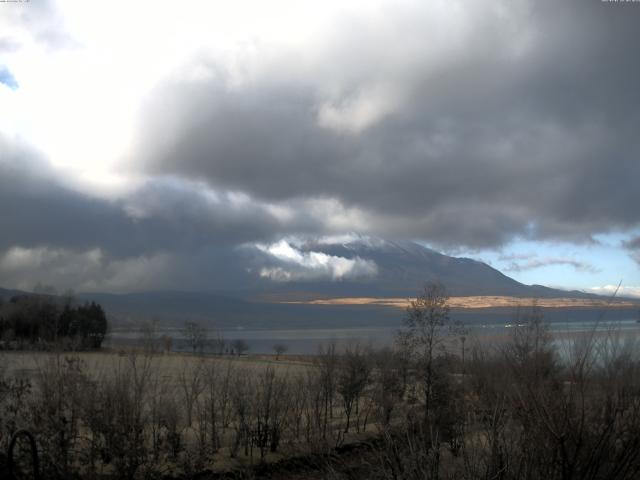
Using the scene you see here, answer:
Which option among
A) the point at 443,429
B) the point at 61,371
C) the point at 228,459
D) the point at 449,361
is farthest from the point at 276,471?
the point at 449,361

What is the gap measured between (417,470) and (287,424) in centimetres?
1330

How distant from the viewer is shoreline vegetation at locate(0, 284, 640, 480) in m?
7.05

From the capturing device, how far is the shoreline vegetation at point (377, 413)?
7047mm

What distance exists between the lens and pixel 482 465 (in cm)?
765

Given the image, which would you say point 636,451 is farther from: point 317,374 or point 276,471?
point 317,374

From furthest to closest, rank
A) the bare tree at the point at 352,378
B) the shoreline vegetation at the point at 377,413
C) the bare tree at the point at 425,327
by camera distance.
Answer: the bare tree at the point at 352,378 → the bare tree at the point at 425,327 → the shoreline vegetation at the point at 377,413

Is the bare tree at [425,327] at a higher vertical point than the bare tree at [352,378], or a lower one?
higher

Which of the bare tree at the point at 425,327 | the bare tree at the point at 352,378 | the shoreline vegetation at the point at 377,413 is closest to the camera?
the shoreline vegetation at the point at 377,413

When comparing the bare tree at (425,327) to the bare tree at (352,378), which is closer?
the bare tree at (425,327)

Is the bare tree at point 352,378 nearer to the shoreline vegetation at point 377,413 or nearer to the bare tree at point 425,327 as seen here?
the shoreline vegetation at point 377,413

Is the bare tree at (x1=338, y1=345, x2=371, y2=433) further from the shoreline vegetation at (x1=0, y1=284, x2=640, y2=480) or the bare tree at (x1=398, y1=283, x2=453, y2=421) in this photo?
the bare tree at (x1=398, y1=283, x2=453, y2=421)

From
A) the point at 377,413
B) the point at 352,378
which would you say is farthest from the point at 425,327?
the point at 377,413

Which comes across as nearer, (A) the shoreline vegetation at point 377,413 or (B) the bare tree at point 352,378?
(A) the shoreline vegetation at point 377,413

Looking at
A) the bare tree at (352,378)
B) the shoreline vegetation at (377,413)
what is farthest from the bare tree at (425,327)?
the bare tree at (352,378)
